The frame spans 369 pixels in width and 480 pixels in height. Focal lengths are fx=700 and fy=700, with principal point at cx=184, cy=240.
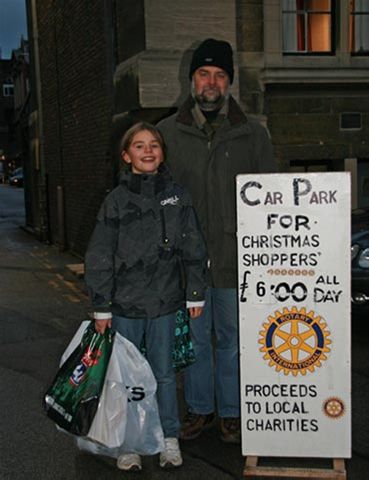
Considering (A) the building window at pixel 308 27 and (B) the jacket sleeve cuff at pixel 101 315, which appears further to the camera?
(A) the building window at pixel 308 27

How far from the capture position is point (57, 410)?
3969mm

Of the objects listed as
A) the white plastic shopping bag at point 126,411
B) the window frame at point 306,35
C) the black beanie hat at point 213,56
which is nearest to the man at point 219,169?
the black beanie hat at point 213,56

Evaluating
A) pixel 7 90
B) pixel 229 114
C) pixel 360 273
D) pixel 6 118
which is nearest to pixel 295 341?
pixel 229 114

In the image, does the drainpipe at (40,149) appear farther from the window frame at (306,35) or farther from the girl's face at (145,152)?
the girl's face at (145,152)

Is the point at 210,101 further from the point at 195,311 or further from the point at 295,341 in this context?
the point at 295,341

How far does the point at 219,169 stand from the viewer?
14.5 ft

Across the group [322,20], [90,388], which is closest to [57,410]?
[90,388]

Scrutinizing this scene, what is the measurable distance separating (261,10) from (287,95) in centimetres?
128

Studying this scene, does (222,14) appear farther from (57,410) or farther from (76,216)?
(57,410)

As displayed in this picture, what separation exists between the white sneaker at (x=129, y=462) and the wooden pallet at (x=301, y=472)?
0.63m

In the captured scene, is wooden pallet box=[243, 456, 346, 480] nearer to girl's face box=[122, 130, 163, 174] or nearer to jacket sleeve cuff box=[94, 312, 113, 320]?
jacket sleeve cuff box=[94, 312, 113, 320]


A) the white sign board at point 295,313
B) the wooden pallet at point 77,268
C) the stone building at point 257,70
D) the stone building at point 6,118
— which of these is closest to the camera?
the white sign board at point 295,313

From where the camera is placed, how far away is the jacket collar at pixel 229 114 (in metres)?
4.42

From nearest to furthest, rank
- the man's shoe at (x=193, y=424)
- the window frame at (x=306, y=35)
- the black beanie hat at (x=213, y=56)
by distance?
the black beanie hat at (x=213, y=56) < the man's shoe at (x=193, y=424) < the window frame at (x=306, y=35)
